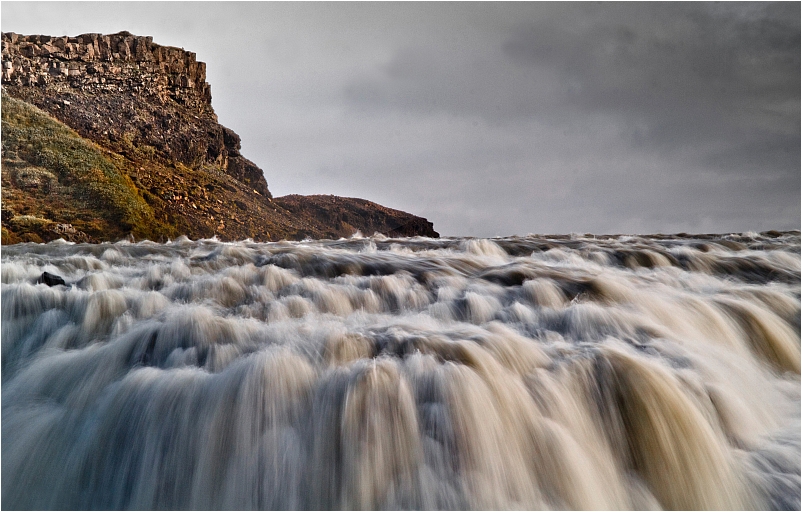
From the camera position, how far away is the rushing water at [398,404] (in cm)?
255

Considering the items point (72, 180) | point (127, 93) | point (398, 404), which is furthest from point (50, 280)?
point (127, 93)

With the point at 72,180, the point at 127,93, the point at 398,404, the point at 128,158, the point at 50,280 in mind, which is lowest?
the point at 398,404

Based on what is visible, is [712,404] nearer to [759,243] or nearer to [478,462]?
[478,462]

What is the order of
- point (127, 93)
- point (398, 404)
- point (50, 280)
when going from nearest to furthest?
point (398, 404) → point (50, 280) → point (127, 93)

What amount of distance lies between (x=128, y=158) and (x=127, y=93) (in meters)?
21.1

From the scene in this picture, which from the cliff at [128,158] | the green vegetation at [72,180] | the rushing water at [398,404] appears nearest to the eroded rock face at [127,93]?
the cliff at [128,158]

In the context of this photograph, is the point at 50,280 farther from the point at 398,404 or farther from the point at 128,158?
the point at 128,158

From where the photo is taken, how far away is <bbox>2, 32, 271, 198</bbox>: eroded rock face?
143 feet

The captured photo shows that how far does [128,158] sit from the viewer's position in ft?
130

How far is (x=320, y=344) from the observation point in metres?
3.52

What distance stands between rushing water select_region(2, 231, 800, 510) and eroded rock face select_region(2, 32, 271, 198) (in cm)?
4574

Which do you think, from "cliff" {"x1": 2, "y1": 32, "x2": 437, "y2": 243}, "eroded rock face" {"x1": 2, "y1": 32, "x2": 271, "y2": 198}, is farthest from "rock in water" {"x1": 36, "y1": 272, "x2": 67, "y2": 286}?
"eroded rock face" {"x1": 2, "y1": 32, "x2": 271, "y2": 198}

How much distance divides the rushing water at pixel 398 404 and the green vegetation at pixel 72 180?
2032 centimetres

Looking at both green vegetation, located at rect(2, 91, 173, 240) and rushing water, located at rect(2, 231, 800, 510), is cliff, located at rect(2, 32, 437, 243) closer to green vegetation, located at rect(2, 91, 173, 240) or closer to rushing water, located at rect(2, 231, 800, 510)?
green vegetation, located at rect(2, 91, 173, 240)
